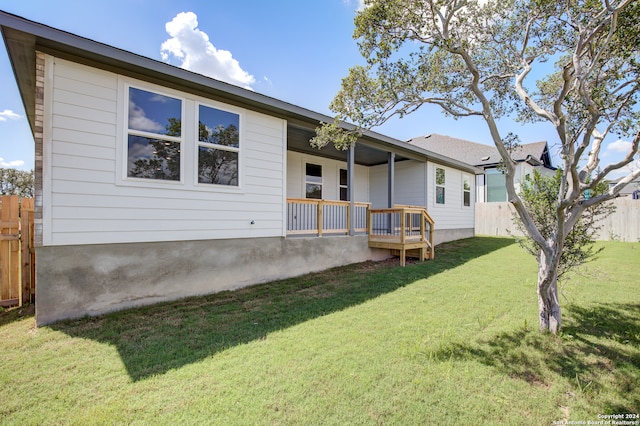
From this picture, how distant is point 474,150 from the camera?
21062 mm

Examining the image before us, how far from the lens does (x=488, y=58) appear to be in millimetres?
4812

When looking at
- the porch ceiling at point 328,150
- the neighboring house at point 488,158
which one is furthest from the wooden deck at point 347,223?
the neighboring house at point 488,158

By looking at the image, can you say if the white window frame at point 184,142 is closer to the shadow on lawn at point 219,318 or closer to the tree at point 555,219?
the shadow on lawn at point 219,318

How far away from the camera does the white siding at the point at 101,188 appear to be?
13.8ft

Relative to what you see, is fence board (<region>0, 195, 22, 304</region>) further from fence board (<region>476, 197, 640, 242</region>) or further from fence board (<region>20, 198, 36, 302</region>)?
fence board (<region>476, 197, 640, 242</region>)

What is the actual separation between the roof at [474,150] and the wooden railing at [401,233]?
12302 millimetres

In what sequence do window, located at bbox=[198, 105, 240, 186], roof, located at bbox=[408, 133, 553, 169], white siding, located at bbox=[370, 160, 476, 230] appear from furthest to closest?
1. roof, located at bbox=[408, 133, 553, 169]
2. white siding, located at bbox=[370, 160, 476, 230]
3. window, located at bbox=[198, 105, 240, 186]

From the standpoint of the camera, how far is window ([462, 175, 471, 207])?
13.7 meters

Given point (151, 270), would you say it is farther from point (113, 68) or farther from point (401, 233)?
point (401, 233)

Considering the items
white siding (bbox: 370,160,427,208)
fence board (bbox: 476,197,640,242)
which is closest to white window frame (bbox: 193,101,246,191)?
white siding (bbox: 370,160,427,208)

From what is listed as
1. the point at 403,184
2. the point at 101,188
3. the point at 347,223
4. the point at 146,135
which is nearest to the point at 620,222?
the point at 403,184

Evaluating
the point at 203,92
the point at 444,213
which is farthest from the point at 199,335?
the point at 444,213

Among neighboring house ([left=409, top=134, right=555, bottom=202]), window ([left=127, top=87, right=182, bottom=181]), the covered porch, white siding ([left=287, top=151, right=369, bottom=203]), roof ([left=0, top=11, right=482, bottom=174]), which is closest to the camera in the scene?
roof ([left=0, top=11, right=482, bottom=174])

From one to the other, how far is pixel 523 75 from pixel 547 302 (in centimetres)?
294
